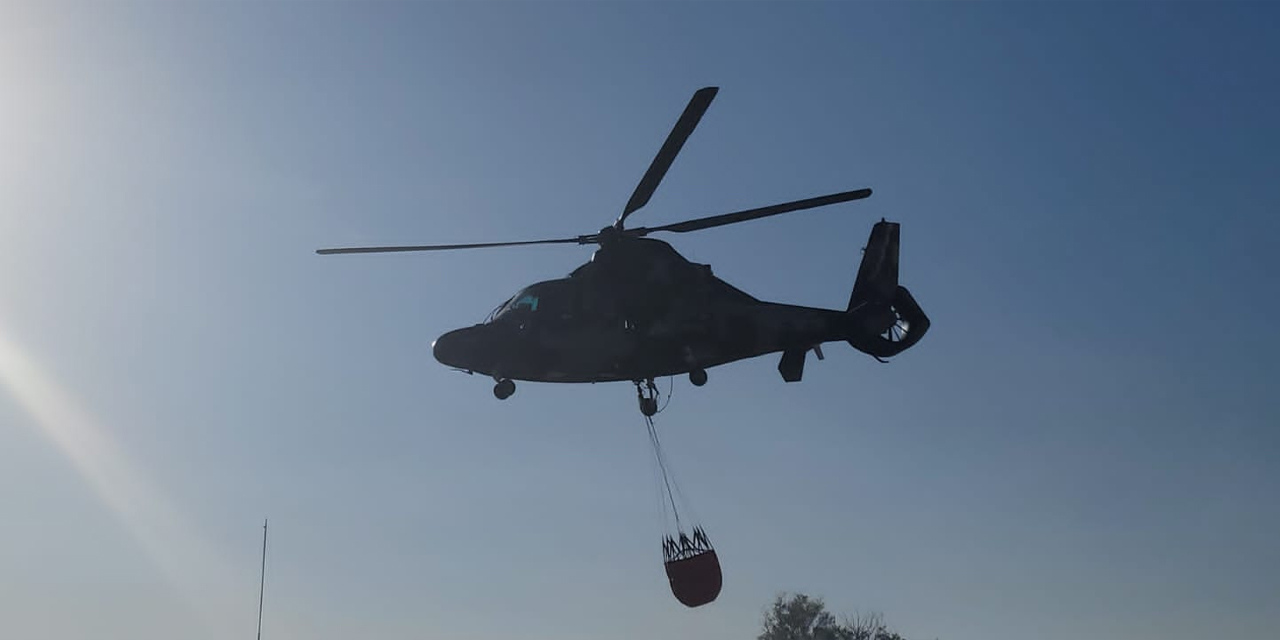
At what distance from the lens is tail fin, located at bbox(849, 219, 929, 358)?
38.9 meters

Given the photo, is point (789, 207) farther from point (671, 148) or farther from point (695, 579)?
point (695, 579)

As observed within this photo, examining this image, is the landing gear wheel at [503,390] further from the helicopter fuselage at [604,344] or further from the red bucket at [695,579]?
the red bucket at [695,579]

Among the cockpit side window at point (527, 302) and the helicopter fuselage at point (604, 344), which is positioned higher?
the cockpit side window at point (527, 302)

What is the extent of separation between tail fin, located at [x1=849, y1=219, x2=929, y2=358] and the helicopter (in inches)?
45.0

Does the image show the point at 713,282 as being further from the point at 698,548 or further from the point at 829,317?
the point at 698,548

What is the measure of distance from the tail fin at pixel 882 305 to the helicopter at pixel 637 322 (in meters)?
1.14

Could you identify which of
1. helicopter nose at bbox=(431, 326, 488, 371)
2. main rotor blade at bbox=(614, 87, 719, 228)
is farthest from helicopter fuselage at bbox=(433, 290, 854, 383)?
main rotor blade at bbox=(614, 87, 719, 228)

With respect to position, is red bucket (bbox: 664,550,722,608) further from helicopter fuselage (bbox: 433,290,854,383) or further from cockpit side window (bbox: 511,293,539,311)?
cockpit side window (bbox: 511,293,539,311)

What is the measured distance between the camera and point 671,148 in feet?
116

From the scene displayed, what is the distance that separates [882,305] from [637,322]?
7665mm

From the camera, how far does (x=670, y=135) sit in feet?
115

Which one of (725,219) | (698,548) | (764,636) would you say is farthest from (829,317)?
(764,636)

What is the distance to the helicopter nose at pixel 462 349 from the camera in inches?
1428

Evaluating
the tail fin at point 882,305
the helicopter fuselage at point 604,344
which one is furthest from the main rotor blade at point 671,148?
the tail fin at point 882,305
